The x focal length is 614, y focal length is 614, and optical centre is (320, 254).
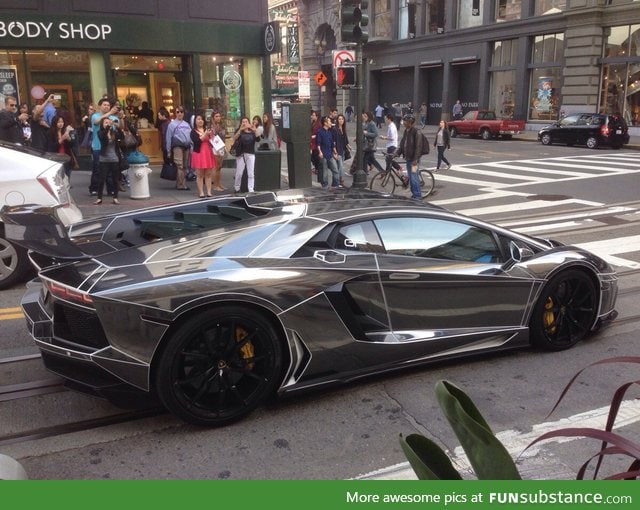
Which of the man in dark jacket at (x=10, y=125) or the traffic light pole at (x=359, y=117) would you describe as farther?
the traffic light pole at (x=359, y=117)

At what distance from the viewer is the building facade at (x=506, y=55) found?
31.8 m

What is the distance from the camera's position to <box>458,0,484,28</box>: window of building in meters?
40.4

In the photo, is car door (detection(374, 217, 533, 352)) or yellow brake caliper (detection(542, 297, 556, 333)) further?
yellow brake caliper (detection(542, 297, 556, 333))

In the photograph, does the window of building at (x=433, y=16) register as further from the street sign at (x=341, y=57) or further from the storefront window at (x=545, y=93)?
the street sign at (x=341, y=57)

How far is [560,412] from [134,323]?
2839mm

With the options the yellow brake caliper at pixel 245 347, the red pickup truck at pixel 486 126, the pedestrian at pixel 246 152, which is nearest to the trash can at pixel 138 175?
the pedestrian at pixel 246 152

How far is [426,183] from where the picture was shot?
14289mm

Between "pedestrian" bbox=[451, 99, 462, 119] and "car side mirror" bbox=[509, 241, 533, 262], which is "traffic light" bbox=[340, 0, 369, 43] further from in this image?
"pedestrian" bbox=[451, 99, 462, 119]

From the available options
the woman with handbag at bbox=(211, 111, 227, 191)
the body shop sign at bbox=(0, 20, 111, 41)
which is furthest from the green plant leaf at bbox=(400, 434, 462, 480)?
the body shop sign at bbox=(0, 20, 111, 41)

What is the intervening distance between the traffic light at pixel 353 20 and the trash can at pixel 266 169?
3020 millimetres

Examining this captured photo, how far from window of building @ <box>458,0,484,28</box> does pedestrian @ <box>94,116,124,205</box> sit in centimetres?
3446

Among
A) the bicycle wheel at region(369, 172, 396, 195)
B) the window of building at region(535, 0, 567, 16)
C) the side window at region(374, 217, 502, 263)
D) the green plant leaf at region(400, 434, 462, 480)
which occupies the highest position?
the window of building at region(535, 0, 567, 16)

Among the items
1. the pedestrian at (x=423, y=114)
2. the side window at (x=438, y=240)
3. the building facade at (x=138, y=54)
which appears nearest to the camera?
the side window at (x=438, y=240)

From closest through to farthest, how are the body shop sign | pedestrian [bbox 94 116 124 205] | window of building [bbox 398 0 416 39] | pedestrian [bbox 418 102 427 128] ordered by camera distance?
pedestrian [bbox 94 116 124 205] → the body shop sign → pedestrian [bbox 418 102 427 128] → window of building [bbox 398 0 416 39]
